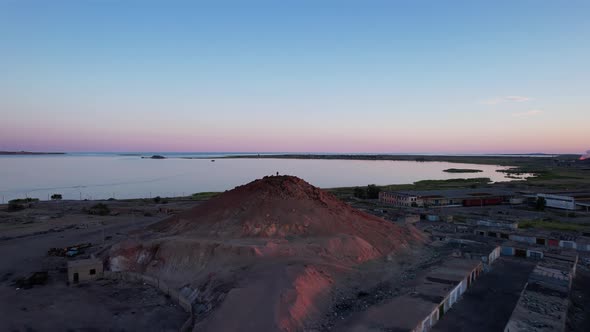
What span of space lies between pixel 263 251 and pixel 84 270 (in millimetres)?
12849

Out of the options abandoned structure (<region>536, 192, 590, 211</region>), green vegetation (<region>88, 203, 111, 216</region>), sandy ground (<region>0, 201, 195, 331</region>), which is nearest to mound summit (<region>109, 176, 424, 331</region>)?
sandy ground (<region>0, 201, 195, 331</region>)

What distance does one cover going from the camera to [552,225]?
45.9m

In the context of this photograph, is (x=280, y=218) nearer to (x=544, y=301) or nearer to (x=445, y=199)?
(x=544, y=301)

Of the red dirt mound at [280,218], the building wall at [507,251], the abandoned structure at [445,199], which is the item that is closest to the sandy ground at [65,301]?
the red dirt mound at [280,218]

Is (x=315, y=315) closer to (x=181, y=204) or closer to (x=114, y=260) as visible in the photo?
(x=114, y=260)

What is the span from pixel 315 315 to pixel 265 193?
17.0 meters

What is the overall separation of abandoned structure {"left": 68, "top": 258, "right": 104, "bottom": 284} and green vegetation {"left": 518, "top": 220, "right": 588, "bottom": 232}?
46.1m

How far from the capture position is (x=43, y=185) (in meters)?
98.3

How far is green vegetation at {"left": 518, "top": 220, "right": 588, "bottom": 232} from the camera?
43.8 meters

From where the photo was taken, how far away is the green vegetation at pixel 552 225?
1725 inches

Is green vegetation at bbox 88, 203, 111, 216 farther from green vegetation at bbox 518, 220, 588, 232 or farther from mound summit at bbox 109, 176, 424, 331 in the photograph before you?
green vegetation at bbox 518, 220, 588, 232

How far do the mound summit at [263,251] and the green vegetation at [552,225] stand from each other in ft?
66.8

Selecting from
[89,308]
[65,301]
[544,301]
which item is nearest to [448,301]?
[544,301]

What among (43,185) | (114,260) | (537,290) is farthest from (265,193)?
(43,185)
